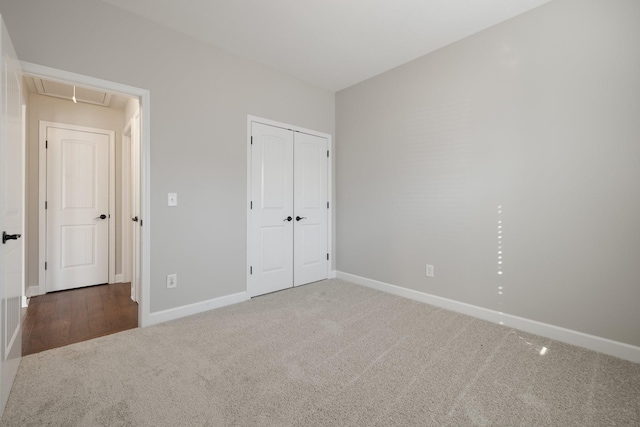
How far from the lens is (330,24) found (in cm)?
262

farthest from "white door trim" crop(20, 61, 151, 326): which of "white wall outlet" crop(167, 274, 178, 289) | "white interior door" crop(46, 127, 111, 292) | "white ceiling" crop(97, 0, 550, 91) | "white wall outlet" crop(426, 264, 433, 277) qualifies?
"white wall outlet" crop(426, 264, 433, 277)

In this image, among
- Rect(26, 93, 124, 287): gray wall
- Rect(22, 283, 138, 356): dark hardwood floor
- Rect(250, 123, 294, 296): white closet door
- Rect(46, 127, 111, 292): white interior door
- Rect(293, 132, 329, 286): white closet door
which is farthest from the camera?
Rect(293, 132, 329, 286): white closet door

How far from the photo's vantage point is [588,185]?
7.13 feet

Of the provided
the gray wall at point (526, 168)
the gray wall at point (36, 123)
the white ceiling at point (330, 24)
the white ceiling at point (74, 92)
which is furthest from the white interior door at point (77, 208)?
the gray wall at point (526, 168)

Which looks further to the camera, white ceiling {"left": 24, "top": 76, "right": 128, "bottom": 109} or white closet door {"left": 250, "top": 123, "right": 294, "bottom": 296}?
white closet door {"left": 250, "top": 123, "right": 294, "bottom": 296}

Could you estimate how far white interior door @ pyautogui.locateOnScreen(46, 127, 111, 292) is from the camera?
142 inches

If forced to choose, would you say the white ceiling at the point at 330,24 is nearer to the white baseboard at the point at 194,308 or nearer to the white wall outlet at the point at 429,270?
the white wall outlet at the point at 429,270

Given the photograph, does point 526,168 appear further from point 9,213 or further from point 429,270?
point 9,213

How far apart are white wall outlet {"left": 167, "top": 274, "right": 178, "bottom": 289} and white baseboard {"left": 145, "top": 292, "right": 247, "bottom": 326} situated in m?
0.22

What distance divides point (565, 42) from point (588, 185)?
115 centimetres

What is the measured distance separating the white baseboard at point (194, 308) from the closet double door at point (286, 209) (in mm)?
191

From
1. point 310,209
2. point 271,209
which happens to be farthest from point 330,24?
point 310,209

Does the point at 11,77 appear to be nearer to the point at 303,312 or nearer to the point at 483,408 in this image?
the point at 303,312

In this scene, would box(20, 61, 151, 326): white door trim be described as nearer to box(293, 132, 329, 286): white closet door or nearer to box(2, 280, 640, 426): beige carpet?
box(2, 280, 640, 426): beige carpet
